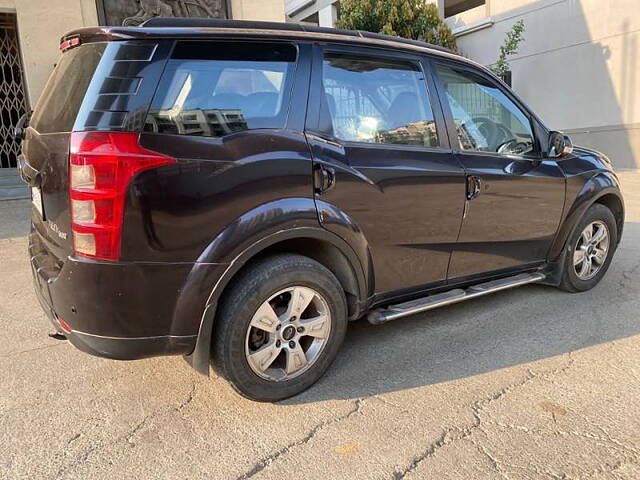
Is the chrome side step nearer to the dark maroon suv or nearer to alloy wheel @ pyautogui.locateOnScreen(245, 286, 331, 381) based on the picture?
the dark maroon suv

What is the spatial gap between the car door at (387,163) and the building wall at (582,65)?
1153 centimetres

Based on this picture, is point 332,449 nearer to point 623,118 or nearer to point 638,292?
point 638,292

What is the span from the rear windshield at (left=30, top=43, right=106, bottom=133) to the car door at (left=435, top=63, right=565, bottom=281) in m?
2.18

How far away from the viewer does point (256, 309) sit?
2.67 meters

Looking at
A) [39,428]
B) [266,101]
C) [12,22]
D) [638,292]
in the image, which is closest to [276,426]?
[39,428]

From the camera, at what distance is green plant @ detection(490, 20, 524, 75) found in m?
13.8

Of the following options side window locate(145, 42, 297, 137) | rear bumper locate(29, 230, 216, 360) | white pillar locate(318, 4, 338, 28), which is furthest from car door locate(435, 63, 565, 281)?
white pillar locate(318, 4, 338, 28)

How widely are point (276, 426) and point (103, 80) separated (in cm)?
188

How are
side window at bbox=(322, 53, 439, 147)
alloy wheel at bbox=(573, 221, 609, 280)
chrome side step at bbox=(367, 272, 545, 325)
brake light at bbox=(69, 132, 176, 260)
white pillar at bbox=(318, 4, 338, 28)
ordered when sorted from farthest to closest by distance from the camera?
1. white pillar at bbox=(318, 4, 338, 28)
2. alloy wheel at bbox=(573, 221, 609, 280)
3. chrome side step at bbox=(367, 272, 545, 325)
4. side window at bbox=(322, 53, 439, 147)
5. brake light at bbox=(69, 132, 176, 260)

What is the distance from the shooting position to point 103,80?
7.88ft

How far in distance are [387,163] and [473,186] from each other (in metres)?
0.75

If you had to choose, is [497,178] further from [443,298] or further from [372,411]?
[372,411]

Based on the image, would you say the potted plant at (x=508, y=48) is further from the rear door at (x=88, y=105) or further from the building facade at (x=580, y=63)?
the rear door at (x=88, y=105)

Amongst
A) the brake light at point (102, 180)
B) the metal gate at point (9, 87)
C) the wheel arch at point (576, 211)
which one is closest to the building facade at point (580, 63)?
the wheel arch at point (576, 211)
